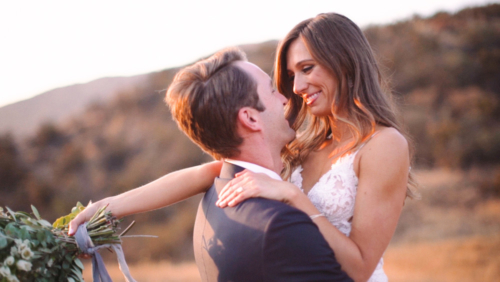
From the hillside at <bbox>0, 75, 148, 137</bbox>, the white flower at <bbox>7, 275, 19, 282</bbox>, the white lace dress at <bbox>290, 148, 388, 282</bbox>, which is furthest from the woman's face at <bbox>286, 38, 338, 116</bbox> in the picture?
the hillside at <bbox>0, 75, 148, 137</bbox>

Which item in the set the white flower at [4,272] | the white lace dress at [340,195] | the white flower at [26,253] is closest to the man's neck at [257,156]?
the white lace dress at [340,195]

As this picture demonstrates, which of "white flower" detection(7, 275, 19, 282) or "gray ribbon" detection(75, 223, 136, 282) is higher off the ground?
"white flower" detection(7, 275, 19, 282)

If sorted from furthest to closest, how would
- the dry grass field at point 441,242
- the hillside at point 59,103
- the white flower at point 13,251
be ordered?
1. the hillside at point 59,103
2. the dry grass field at point 441,242
3. the white flower at point 13,251

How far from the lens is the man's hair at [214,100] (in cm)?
241

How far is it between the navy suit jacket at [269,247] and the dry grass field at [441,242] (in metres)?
9.05

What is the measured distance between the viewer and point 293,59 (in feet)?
10.7

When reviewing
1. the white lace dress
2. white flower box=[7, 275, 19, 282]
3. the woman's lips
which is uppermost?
the woman's lips

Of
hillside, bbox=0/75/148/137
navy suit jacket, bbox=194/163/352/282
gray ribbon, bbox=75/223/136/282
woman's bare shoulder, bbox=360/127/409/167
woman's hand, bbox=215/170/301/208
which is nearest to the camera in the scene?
navy suit jacket, bbox=194/163/352/282

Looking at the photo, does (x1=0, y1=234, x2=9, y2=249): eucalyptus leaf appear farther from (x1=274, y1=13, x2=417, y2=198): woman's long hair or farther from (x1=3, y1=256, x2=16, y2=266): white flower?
(x1=274, y1=13, x2=417, y2=198): woman's long hair

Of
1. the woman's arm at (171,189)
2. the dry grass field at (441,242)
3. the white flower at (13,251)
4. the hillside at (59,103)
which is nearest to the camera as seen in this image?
the white flower at (13,251)

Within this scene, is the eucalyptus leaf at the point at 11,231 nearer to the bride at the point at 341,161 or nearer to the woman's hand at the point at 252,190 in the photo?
the bride at the point at 341,161

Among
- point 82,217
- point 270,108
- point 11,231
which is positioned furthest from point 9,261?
point 270,108

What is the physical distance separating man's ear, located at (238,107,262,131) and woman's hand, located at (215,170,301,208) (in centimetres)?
27

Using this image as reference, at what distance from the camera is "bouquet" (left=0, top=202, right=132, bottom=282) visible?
2033 millimetres
